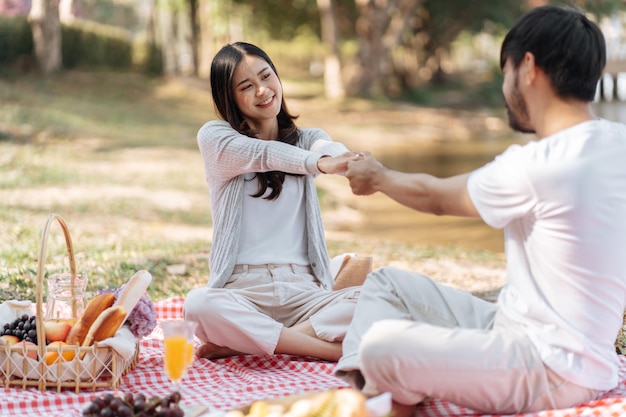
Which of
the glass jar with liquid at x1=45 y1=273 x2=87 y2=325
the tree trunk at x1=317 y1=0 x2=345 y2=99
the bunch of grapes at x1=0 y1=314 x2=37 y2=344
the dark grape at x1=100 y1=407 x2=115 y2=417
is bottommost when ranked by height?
the dark grape at x1=100 y1=407 x2=115 y2=417

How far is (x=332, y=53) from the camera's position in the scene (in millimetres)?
26953

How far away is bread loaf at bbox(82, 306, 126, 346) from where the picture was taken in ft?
11.4

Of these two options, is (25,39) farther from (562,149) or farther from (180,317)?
(562,149)

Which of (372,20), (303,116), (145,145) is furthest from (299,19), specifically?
(145,145)

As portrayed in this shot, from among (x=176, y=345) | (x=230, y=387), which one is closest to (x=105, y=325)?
(x=230, y=387)

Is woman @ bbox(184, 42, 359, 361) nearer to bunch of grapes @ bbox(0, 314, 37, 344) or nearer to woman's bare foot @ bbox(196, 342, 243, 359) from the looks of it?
woman's bare foot @ bbox(196, 342, 243, 359)

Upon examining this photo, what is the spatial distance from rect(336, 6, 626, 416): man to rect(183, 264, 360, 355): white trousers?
0.98 metres

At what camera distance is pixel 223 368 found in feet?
12.8

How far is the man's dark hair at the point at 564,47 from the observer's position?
267cm

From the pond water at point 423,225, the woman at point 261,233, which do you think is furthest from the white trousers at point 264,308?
the pond water at point 423,225

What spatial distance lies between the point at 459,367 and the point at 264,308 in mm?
1407

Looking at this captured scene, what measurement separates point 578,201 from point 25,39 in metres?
20.6

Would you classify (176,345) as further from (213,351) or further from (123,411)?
(213,351)

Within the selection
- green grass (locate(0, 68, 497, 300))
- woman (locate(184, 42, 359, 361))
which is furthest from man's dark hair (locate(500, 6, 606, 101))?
green grass (locate(0, 68, 497, 300))
